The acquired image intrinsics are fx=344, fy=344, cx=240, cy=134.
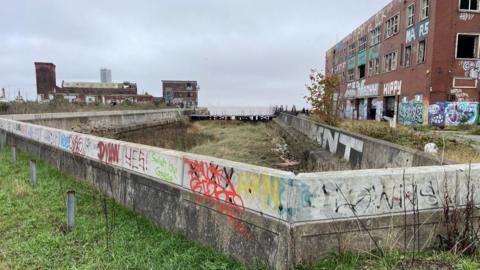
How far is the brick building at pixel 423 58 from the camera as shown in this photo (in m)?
25.8

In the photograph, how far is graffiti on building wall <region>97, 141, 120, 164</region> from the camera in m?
6.68

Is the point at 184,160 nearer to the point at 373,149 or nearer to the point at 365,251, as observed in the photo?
the point at 365,251

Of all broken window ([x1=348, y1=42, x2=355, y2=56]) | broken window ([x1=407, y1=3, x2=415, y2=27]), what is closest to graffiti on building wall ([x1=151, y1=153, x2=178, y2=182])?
broken window ([x1=407, y1=3, x2=415, y2=27])

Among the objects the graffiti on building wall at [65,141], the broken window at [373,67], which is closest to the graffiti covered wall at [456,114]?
the broken window at [373,67]

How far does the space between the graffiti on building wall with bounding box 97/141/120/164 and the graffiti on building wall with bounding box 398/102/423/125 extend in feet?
86.7

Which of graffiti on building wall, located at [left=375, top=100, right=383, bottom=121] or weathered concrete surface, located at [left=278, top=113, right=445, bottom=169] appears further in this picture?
graffiti on building wall, located at [left=375, top=100, right=383, bottom=121]

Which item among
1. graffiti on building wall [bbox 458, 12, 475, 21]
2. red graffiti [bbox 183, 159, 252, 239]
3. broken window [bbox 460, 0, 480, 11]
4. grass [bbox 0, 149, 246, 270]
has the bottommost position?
grass [bbox 0, 149, 246, 270]

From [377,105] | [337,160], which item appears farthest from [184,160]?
[377,105]

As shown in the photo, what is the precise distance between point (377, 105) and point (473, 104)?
40.1 feet

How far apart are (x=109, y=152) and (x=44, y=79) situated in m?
103

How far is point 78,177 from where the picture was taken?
324 inches

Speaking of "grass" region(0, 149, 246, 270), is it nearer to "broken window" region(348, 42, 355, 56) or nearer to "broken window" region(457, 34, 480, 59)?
"broken window" region(457, 34, 480, 59)

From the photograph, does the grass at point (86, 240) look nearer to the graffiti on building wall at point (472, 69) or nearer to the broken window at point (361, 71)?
the graffiti on building wall at point (472, 69)

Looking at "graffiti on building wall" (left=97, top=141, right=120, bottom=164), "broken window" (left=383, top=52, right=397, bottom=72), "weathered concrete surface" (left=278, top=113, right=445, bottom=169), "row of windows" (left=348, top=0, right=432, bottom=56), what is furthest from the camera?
"broken window" (left=383, top=52, right=397, bottom=72)
